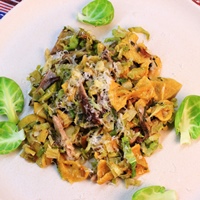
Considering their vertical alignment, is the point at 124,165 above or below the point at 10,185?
above

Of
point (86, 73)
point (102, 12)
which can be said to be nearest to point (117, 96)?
point (86, 73)

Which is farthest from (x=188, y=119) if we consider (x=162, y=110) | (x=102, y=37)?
(x=102, y=37)

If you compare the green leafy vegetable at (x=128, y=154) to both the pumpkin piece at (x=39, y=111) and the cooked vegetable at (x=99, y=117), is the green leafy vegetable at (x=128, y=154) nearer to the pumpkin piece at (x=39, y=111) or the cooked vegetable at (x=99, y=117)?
the cooked vegetable at (x=99, y=117)

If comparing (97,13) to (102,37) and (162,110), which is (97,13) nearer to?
(102,37)

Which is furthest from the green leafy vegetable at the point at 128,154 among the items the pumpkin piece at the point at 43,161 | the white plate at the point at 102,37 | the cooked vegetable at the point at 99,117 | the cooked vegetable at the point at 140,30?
the cooked vegetable at the point at 140,30

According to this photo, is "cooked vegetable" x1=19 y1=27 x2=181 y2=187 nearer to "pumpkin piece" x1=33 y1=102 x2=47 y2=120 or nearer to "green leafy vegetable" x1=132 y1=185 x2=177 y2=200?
"pumpkin piece" x1=33 y1=102 x2=47 y2=120

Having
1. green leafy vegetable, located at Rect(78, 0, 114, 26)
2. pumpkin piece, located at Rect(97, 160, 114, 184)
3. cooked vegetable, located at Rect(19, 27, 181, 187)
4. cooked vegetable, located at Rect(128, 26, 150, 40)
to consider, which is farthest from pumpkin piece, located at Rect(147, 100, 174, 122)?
green leafy vegetable, located at Rect(78, 0, 114, 26)

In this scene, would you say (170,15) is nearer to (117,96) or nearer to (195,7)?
(195,7)
